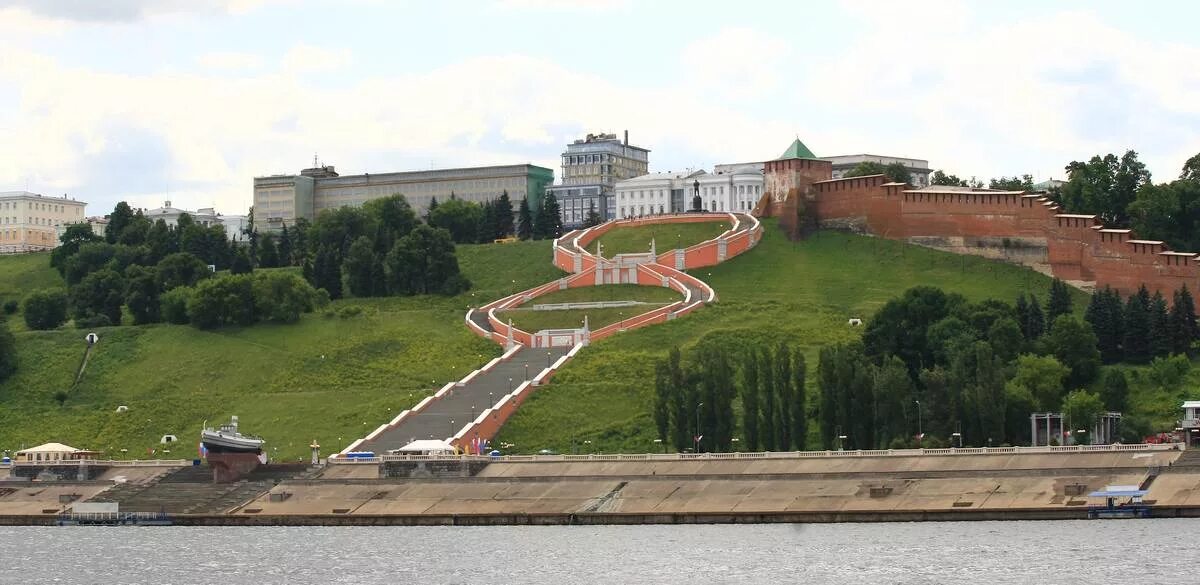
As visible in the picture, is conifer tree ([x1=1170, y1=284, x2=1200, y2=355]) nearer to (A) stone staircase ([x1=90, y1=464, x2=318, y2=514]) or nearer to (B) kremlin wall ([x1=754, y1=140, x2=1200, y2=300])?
(B) kremlin wall ([x1=754, y1=140, x2=1200, y2=300])

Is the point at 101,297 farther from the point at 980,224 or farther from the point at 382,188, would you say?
the point at 382,188

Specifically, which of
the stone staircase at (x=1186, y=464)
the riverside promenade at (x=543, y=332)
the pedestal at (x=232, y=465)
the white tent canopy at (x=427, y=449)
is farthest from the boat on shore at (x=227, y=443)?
the stone staircase at (x=1186, y=464)

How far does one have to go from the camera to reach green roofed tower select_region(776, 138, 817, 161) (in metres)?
133

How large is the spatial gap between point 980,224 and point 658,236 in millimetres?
21947

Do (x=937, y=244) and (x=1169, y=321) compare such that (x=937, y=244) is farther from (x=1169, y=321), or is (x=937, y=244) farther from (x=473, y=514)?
(x=473, y=514)

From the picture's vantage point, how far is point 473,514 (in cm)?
8238

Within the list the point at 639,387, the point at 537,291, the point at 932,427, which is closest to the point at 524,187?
the point at 537,291

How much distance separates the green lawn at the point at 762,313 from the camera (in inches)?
3839

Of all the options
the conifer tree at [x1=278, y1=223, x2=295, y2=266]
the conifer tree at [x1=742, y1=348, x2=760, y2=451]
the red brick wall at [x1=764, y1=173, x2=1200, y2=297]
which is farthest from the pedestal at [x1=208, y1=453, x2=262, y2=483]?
the conifer tree at [x1=278, y1=223, x2=295, y2=266]

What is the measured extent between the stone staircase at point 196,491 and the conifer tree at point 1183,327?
1540 inches

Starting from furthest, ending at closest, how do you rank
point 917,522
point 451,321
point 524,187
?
point 524,187 → point 451,321 → point 917,522

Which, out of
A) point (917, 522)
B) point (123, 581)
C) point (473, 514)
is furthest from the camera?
point (473, 514)

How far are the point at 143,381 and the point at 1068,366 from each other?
151ft

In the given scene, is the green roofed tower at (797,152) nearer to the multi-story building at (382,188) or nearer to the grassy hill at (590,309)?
the grassy hill at (590,309)
